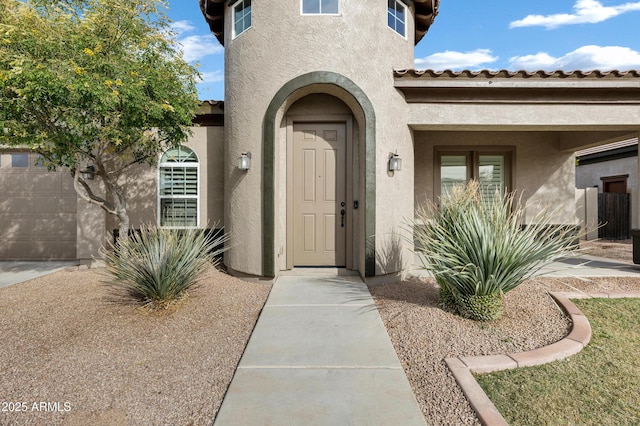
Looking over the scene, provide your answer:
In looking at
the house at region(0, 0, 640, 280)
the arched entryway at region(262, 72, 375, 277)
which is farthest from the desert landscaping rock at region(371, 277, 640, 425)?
the house at region(0, 0, 640, 280)

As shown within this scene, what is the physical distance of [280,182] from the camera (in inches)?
243

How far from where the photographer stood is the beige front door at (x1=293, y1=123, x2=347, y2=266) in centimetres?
630

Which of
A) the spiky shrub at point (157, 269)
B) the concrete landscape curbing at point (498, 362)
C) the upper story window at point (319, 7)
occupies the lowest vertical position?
the concrete landscape curbing at point (498, 362)

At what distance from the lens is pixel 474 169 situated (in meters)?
8.59

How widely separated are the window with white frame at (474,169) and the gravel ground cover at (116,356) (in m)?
5.87

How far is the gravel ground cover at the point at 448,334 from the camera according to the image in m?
2.73

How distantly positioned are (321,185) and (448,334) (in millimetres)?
3496

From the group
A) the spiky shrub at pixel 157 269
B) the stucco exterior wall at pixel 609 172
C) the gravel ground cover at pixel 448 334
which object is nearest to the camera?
the gravel ground cover at pixel 448 334

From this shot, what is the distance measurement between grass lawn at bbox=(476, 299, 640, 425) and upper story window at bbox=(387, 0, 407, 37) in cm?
597

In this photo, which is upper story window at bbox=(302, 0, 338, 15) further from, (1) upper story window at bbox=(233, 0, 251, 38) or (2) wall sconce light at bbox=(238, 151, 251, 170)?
(2) wall sconce light at bbox=(238, 151, 251, 170)

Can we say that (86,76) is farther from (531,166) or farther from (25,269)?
(531,166)

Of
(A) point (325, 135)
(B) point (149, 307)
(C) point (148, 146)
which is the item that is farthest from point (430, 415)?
(C) point (148, 146)

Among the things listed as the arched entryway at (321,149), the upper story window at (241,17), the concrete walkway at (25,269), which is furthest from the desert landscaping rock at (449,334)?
the concrete walkway at (25,269)

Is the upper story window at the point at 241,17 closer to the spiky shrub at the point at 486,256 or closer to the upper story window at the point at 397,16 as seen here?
the upper story window at the point at 397,16
